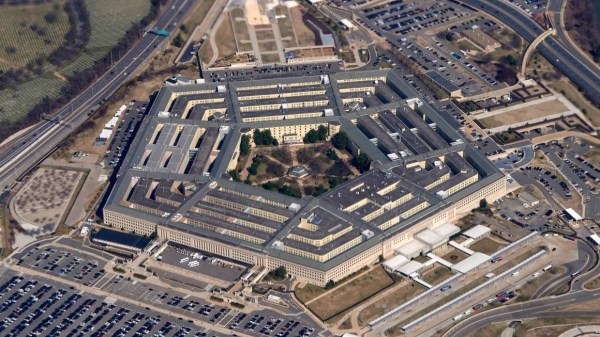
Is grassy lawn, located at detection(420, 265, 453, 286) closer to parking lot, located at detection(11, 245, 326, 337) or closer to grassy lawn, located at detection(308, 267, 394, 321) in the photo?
grassy lawn, located at detection(308, 267, 394, 321)

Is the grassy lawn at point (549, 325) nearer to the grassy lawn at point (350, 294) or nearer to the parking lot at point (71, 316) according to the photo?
the grassy lawn at point (350, 294)

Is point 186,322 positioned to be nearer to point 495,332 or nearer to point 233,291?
point 233,291

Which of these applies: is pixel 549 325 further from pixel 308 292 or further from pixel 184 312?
pixel 184 312

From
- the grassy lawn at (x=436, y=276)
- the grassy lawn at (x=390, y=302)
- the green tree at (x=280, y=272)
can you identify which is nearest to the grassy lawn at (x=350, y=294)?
the grassy lawn at (x=390, y=302)

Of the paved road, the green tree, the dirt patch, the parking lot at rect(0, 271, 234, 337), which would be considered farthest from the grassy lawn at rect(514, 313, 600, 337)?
the parking lot at rect(0, 271, 234, 337)

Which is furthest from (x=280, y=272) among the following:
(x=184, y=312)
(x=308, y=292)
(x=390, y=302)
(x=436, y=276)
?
(x=436, y=276)

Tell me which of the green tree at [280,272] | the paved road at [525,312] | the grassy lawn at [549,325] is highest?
the green tree at [280,272]

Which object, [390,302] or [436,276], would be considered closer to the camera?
[390,302]

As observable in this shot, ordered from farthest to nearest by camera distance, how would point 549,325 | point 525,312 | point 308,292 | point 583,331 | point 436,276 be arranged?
point 436,276 → point 308,292 → point 525,312 → point 549,325 → point 583,331
